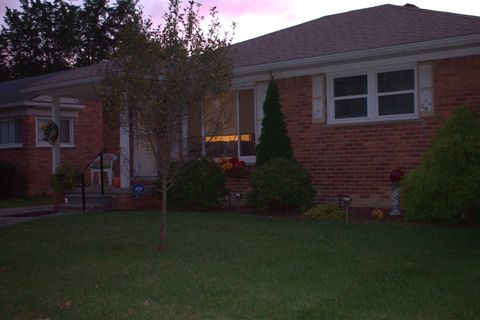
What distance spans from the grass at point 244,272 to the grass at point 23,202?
7.82 metres

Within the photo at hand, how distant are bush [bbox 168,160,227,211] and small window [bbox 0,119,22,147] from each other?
→ 1046 cm

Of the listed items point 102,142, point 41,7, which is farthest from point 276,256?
point 41,7

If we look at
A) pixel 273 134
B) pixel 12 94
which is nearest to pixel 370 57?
pixel 273 134

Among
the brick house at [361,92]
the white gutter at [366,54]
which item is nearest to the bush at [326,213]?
the brick house at [361,92]

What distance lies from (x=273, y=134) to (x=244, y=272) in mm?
6176

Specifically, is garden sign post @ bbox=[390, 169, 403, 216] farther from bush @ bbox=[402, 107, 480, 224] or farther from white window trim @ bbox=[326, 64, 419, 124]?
white window trim @ bbox=[326, 64, 419, 124]

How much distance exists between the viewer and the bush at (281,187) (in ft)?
36.1

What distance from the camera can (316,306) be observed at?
5020 millimetres

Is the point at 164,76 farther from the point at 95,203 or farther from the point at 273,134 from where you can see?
the point at 95,203

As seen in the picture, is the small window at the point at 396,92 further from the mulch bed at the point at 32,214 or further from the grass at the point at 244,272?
the mulch bed at the point at 32,214

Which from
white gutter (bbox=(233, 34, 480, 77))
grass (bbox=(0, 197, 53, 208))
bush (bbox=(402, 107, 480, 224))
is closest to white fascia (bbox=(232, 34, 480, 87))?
white gutter (bbox=(233, 34, 480, 77))

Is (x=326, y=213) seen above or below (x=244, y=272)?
above

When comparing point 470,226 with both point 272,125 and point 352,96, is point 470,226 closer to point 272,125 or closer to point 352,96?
point 352,96

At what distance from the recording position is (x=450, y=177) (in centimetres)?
892
